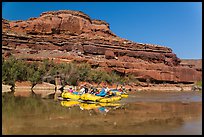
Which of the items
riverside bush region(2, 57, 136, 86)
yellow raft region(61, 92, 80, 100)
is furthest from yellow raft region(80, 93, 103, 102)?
riverside bush region(2, 57, 136, 86)

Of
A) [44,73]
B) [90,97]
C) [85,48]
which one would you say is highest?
[85,48]

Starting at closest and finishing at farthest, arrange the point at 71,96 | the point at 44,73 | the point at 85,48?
1. the point at 71,96
2. the point at 44,73
3. the point at 85,48

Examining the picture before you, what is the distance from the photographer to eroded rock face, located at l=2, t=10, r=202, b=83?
8519 centimetres

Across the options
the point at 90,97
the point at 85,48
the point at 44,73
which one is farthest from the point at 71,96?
the point at 85,48

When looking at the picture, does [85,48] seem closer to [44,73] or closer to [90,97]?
[44,73]

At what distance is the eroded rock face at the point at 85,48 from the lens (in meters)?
85.2

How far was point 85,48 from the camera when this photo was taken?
299ft

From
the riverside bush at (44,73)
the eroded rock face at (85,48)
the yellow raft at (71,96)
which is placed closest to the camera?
the yellow raft at (71,96)

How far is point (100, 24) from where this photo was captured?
12244cm

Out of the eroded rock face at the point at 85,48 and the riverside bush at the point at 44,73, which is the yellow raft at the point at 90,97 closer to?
the riverside bush at the point at 44,73

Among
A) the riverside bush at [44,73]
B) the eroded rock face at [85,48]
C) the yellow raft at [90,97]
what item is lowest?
the yellow raft at [90,97]

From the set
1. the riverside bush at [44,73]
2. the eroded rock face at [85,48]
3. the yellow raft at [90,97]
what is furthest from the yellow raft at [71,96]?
the eroded rock face at [85,48]

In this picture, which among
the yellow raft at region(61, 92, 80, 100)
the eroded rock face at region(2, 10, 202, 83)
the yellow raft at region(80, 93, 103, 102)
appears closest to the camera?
the yellow raft at region(80, 93, 103, 102)

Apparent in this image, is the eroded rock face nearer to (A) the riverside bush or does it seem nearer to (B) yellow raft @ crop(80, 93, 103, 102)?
(A) the riverside bush
